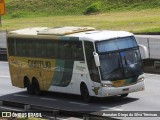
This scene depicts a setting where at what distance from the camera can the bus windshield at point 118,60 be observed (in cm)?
2058

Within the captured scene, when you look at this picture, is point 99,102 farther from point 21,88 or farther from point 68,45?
point 21,88

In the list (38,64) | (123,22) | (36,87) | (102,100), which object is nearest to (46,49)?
(38,64)

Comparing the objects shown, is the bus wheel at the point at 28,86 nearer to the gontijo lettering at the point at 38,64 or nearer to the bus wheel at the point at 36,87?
the bus wheel at the point at 36,87

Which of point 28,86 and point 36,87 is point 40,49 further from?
point 28,86

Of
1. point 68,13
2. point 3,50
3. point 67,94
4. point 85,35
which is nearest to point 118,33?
point 85,35

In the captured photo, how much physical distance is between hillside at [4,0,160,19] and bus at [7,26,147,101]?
180 ft

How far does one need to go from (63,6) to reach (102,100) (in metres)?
67.7

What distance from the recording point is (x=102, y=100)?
2203 centimetres

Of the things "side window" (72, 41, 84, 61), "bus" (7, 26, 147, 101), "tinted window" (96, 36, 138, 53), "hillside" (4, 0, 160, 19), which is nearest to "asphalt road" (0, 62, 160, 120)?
"bus" (7, 26, 147, 101)

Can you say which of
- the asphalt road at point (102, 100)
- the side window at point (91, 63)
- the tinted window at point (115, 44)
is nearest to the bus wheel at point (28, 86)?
the asphalt road at point (102, 100)

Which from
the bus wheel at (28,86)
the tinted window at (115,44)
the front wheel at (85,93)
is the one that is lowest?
the bus wheel at (28,86)

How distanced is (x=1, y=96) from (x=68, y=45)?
16.2ft

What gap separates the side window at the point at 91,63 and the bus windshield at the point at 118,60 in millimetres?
273

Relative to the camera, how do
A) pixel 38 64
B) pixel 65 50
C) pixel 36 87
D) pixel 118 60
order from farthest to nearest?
pixel 36 87 → pixel 38 64 → pixel 65 50 → pixel 118 60
